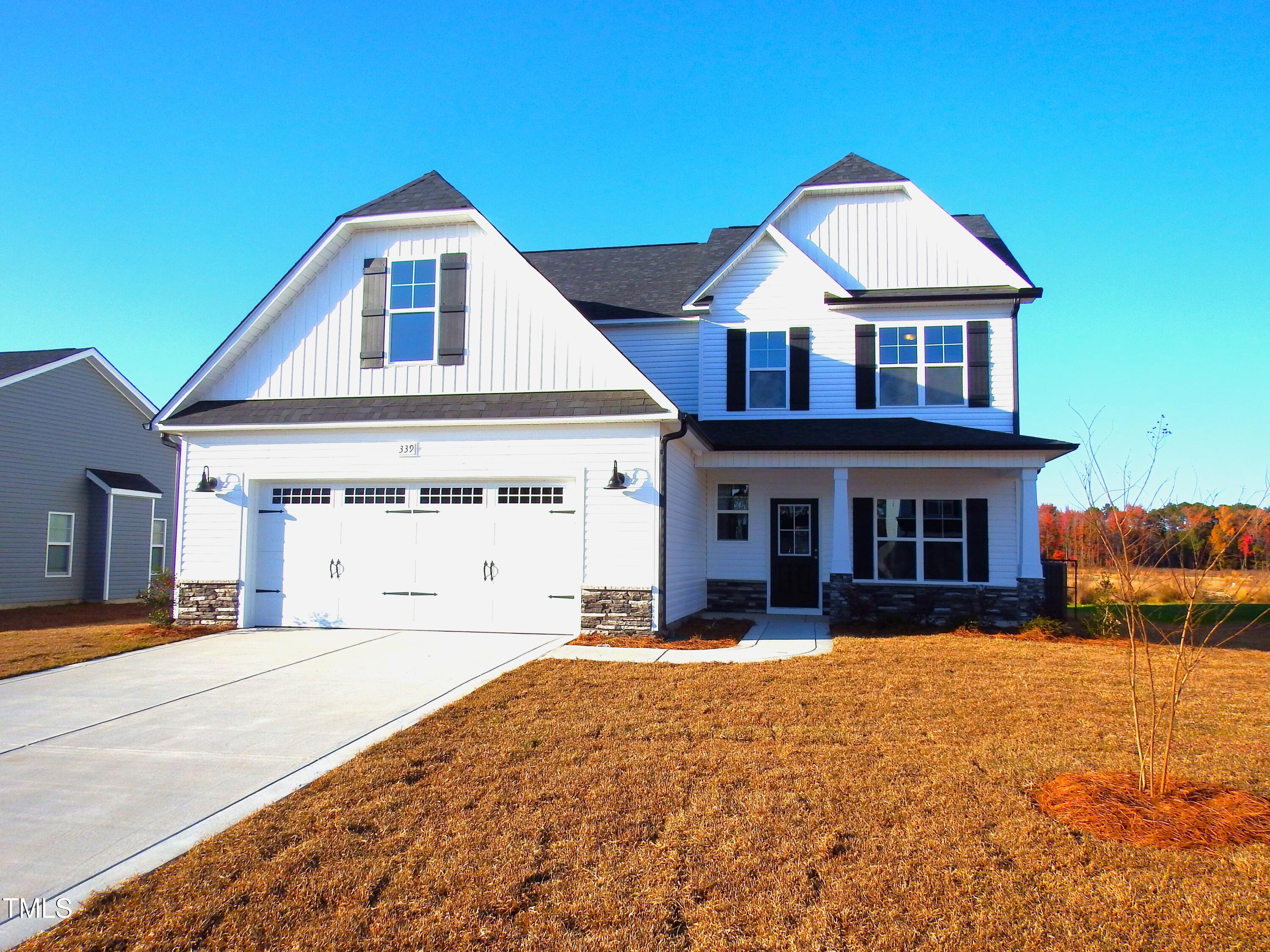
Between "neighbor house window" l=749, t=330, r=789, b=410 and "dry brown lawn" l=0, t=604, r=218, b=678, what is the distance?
10178 mm

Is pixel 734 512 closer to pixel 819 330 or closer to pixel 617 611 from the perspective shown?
pixel 819 330

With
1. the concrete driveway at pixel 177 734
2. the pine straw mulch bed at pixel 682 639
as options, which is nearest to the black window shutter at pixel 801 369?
the pine straw mulch bed at pixel 682 639

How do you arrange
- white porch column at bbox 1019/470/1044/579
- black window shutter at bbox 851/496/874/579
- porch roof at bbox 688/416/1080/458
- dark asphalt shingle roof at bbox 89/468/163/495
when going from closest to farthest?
porch roof at bbox 688/416/1080/458, white porch column at bbox 1019/470/1044/579, black window shutter at bbox 851/496/874/579, dark asphalt shingle roof at bbox 89/468/163/495

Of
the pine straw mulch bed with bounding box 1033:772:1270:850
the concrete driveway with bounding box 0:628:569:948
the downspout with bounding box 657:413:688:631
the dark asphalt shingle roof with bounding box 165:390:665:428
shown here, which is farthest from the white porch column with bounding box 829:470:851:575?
the pine straw mulch bed with bounding box 1033:772:1270:850

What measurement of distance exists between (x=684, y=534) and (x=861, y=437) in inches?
136

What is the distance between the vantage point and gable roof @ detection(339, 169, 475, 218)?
43.1 feet

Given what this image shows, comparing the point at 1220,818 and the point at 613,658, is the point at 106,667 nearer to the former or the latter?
Answer: the point at 613,658

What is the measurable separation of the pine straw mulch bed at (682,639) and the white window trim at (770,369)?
4651 mm

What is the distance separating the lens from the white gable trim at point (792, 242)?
15.6 meters

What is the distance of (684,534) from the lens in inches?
539

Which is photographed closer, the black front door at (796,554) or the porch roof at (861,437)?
the porch roof at (861,437)

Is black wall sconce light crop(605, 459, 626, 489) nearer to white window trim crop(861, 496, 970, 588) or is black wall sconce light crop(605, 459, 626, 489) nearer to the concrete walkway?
the concrete walkway

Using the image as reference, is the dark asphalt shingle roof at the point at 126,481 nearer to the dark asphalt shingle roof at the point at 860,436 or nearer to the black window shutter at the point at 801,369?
the dark asphalt shingle roof at the point at 860,436

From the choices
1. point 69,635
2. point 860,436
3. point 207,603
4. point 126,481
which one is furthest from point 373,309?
point 126,481
